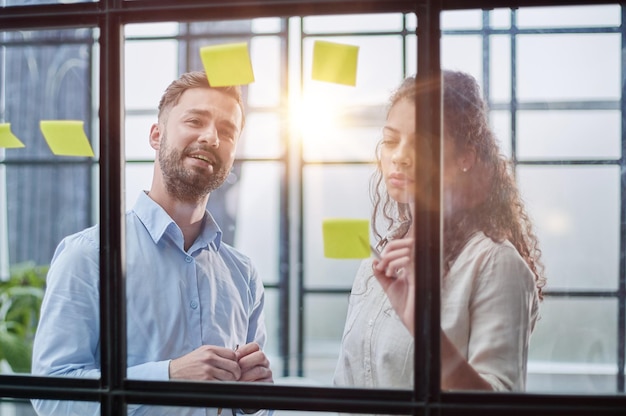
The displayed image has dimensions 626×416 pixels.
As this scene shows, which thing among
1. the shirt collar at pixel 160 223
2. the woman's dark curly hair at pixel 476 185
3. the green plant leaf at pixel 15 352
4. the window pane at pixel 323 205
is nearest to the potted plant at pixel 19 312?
the green plant leaf at pixel 15 352

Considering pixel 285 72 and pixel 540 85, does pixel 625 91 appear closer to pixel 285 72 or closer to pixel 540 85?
pixel 540 85

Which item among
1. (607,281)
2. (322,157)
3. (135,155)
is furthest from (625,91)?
(135,155)

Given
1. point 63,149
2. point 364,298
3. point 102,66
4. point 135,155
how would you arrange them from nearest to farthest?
point 102,66, point 63,149, point 364,298, point 135,155

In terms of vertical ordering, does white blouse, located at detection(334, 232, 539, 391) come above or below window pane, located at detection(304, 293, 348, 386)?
above

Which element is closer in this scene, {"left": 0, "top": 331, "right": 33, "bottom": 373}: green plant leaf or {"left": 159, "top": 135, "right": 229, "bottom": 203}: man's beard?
{"left": 159, "top": 135, "right": 229, "bottom": 203}: man's beard

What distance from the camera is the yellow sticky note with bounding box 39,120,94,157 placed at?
1.19 meters

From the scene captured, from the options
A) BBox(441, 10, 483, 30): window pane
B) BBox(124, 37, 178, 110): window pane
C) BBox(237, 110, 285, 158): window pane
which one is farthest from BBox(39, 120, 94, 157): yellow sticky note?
BBox(237, 110, 285, 158): window pane

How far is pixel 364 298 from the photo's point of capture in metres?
1.36

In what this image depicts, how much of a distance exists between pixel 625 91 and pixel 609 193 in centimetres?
48

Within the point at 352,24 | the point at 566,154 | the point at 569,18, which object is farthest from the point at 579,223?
the point at 352,24

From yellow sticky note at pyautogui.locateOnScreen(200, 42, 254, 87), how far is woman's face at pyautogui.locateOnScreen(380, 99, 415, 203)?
0.34 m

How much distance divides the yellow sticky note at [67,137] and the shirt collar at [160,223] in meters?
0.31

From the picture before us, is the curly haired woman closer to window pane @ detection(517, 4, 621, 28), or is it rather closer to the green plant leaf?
window pane @ detection(517, 4, 621, 28)

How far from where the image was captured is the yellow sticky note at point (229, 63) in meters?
1.12
